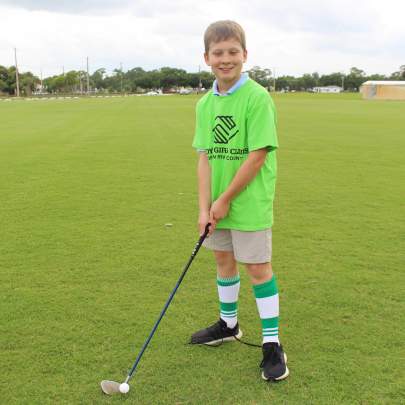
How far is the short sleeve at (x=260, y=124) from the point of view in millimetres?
2965

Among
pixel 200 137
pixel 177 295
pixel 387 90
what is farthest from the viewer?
pixel 387 90

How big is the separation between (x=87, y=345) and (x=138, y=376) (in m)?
0.52

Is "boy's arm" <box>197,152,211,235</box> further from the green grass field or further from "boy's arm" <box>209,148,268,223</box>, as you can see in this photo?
the green grass field

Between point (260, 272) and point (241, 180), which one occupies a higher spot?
point (241, 180)

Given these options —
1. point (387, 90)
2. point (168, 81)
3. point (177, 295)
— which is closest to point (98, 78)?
point (168, 81)

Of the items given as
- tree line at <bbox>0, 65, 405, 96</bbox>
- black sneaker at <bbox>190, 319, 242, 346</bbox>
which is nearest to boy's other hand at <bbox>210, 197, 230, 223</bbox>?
black sneaker at <bbox>190, 319, 242, 346</bbox>

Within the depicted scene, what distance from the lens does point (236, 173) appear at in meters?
3.09

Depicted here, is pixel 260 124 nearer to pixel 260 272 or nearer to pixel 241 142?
pixel 241 142

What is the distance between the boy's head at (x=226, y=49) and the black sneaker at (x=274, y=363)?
164 cm

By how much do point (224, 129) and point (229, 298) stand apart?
3.87 feet

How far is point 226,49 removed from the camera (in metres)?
3.00

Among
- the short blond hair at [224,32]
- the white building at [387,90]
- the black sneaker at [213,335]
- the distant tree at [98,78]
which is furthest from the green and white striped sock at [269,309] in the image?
the distant tree at [98,78]

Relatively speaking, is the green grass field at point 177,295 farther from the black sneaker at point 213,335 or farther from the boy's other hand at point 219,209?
the boy's other hand at point 219,209

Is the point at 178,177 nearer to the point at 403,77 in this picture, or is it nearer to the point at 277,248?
the point at 277,248
